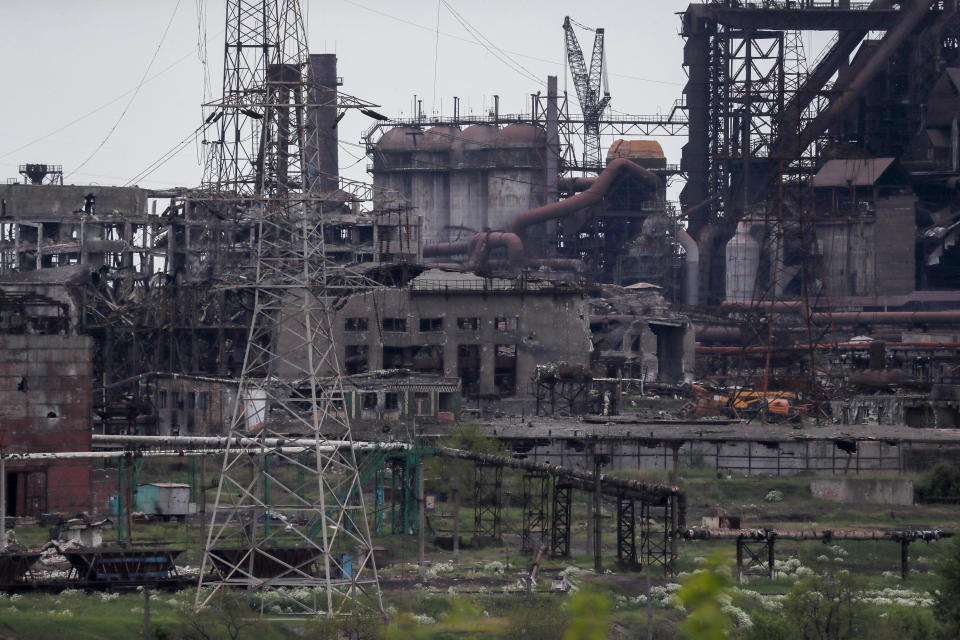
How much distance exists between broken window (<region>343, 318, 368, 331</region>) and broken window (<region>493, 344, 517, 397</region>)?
20.1ft

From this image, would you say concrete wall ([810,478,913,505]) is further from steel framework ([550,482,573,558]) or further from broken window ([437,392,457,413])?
broken window ([437,392,457,413])

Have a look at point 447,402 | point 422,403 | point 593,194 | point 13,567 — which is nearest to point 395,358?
point 447,402

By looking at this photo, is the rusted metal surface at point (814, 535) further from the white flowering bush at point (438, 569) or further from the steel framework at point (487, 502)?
the steel framework at point (487, 502)

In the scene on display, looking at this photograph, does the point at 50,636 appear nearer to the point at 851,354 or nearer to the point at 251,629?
the point at 251,629

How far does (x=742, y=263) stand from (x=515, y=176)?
63.1ft

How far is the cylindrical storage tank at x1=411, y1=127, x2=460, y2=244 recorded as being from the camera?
124m

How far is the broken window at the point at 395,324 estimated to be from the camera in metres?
76.5

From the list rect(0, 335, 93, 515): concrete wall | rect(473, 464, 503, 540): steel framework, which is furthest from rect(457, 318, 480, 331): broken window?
rect(0, 335, 93, 515): concrete wall

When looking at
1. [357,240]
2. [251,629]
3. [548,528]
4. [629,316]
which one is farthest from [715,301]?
[251,629]

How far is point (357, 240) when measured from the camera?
307 feet

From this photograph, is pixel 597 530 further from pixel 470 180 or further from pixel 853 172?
pixel 470 180

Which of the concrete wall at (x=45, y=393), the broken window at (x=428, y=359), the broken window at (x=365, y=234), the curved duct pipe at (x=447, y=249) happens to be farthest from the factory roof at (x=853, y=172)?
the concrete wall at (x=45, y=393)

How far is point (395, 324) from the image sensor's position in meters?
76.7

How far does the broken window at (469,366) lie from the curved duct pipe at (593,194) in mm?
37999
